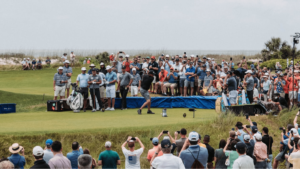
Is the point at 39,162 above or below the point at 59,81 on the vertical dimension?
below

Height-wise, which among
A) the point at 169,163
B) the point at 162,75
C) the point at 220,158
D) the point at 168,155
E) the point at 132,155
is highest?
the point at 162,75

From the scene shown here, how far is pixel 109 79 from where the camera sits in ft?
59.3

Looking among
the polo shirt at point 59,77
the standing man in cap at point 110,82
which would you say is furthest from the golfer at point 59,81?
the standing man in cap at point 110,82

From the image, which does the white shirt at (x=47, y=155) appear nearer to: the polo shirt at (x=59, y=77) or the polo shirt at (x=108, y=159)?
the polo shirt at (x=108, y=159)

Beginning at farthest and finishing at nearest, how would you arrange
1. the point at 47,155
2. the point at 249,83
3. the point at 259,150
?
the point at 249,83, the point at 259,150, the point at 47,155

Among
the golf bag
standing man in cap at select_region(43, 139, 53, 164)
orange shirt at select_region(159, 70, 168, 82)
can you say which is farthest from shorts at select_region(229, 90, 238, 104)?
standing man in cap at select_region(43, 139, 53, 164)

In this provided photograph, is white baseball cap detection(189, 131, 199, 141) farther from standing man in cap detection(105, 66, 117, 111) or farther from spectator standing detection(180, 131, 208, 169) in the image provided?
standing man in cap detection(105, 66, 117, 111)

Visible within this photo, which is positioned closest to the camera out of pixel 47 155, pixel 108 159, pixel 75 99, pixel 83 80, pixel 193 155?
pixel 193 155

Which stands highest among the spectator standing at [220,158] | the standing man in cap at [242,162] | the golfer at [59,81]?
the golfer at [59,81]

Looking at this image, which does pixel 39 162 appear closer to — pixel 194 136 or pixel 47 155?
pixel 47 155

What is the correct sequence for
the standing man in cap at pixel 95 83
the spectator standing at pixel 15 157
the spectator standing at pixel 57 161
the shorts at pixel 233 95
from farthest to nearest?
the standing man in cap at pixel 95 83 < the shorts at pixel 233 95 < the spectator standing at pixel 15 157 < the spectator standing at pixel 57 161

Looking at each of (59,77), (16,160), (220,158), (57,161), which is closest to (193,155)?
(220,158)

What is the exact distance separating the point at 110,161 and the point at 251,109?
1072 cm

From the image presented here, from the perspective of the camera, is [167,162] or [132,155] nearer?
[167,162]
